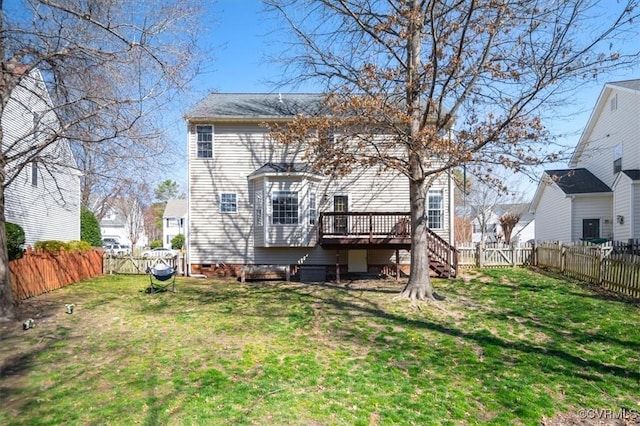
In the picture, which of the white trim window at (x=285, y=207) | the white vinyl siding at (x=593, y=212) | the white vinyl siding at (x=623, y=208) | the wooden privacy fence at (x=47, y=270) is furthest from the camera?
the white vinyl siding at (x=593, y=212)

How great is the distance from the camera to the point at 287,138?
10477mm

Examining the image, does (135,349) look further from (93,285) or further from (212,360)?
(93,285)

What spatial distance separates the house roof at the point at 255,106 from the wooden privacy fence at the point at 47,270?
6821 millimetres

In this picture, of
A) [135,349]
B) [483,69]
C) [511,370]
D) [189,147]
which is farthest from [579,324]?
[189,147]

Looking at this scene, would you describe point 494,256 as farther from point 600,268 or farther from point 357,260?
point 357,260

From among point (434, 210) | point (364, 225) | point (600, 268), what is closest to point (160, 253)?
point (364, 225)

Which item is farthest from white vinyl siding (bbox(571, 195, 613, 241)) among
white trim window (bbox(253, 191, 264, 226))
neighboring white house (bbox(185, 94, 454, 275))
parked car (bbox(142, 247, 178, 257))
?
parked car (bbox(142, 247, 178, 257))

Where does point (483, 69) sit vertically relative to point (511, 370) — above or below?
above

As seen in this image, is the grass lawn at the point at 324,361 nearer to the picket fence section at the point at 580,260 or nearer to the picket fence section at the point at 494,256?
the picket fence section at the point at 580,260

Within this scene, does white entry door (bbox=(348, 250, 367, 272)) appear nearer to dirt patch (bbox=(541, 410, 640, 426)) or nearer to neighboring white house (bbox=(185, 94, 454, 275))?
neighboring white house (bbox=(185, 94, 454, 275))

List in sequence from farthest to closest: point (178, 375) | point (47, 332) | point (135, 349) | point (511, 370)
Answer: point (47, 332) → point (135, 349) → point (511, 370) → point (178, 375)

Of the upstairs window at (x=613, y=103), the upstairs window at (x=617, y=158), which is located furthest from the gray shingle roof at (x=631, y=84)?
the upstairs window at (x=617, y=158)

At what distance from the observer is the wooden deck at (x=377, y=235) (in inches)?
572

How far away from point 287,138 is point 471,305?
6.59m
